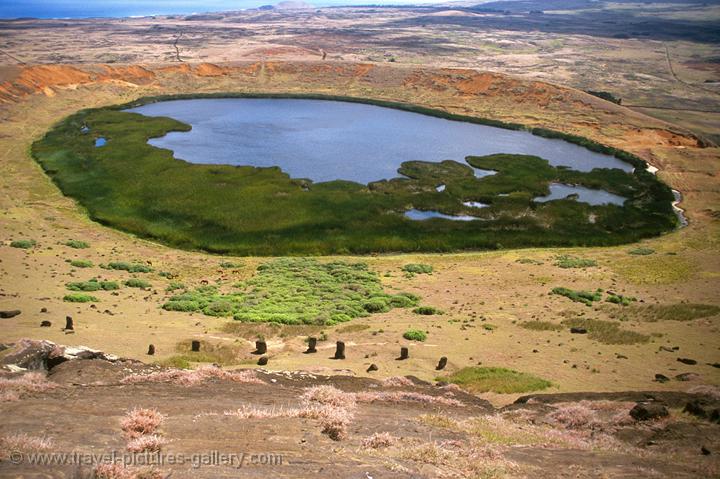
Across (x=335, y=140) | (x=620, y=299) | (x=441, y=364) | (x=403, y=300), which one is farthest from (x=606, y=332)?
(x=335, y=140)

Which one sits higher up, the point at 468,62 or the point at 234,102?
the point at 468,62

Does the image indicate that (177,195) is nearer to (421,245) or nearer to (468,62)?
(421,245)

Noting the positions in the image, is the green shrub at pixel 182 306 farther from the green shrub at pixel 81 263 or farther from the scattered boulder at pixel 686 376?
the scattered boulder at pixel 686 376

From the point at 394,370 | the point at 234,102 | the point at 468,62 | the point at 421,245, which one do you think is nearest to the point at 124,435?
the point at 394,370

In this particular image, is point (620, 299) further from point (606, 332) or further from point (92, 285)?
point (92, 285)

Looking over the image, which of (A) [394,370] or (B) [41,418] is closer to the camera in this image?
(B) [41,418]

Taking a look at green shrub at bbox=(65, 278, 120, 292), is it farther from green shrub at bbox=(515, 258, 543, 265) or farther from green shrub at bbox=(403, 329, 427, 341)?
green shrub at bbox=(515, 258, 543, 265)

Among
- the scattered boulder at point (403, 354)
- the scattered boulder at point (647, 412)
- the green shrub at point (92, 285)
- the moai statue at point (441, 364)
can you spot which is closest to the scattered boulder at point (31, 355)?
the scattered boulder at point (403, 354)
